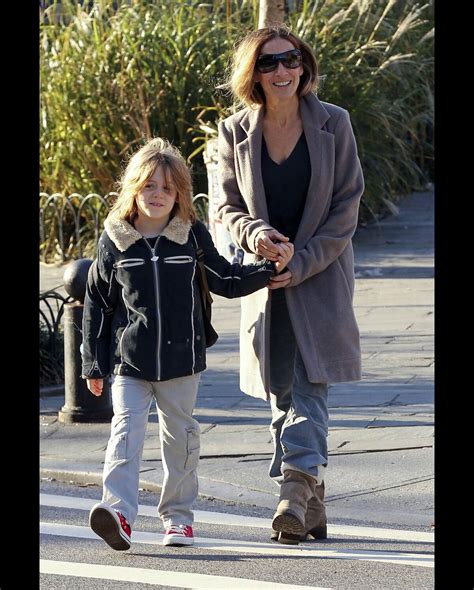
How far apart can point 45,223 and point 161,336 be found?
10836mm

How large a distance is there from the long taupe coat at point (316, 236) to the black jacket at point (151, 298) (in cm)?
18

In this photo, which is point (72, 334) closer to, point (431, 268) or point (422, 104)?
point (431, 268)

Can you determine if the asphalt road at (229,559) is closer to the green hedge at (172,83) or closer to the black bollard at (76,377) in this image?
the black bollard at (76,377)

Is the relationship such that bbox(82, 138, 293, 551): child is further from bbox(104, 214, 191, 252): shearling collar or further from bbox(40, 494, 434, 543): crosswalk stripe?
bbox(40, 494, 434, 543): crosswalk stripe

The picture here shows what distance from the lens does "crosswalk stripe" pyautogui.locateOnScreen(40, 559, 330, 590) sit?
5.04 meters

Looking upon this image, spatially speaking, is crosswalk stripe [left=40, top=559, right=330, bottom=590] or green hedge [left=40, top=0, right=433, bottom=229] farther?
green hedge [left=40, top=0, right=433, bottom=229]

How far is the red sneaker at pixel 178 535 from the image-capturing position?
18.5 feet

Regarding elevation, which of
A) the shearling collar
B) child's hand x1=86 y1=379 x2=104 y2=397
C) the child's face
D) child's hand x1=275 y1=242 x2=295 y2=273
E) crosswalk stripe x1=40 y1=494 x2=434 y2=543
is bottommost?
crosswalk stripe x1=40 y1=494 x2=434 y2=543

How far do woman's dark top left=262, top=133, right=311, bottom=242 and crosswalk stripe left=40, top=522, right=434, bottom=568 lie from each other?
1.30 m

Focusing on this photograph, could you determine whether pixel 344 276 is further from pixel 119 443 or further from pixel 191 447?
pixel 119 443

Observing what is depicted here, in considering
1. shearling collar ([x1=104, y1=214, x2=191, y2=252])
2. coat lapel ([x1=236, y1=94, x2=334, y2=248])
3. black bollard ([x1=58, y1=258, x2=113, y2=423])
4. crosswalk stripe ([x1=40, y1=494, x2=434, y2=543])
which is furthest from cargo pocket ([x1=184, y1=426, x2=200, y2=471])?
black bollard ([x1=58, y1=258, x2=113, y2=423])

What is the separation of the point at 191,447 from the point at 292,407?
1.52 ft

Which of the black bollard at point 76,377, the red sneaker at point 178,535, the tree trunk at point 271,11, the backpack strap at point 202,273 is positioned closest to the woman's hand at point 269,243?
the backpack strap at point 202,273

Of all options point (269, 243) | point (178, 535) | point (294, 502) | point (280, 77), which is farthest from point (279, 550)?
point (280, 77)
